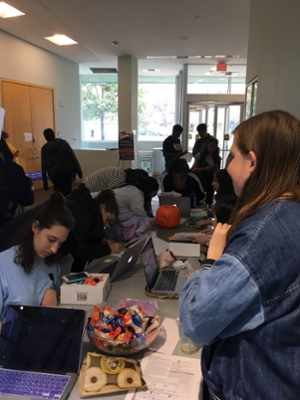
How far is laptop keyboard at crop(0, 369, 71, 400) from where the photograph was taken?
35.4 inches

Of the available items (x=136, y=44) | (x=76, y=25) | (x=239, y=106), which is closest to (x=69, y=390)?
(x=76, y=25)

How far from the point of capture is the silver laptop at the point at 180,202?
3.00 metres

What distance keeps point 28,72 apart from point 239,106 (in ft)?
16.7

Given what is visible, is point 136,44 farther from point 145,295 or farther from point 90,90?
point 145,295

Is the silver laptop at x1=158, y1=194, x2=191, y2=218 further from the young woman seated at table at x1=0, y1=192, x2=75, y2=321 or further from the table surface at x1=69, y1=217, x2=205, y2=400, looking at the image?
the young woman seated at table at x1=0, y1=192, x2=75, y2=321

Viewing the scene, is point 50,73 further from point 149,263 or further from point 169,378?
point 169,378

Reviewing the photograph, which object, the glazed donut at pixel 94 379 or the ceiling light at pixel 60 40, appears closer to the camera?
the glazed donut at pixel 94 379

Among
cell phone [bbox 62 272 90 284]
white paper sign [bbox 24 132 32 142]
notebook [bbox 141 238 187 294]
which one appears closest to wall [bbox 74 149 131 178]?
white paper sign [bbox 24 132 32 142]

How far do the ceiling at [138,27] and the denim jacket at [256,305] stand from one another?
4446 mm

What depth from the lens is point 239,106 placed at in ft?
28.2

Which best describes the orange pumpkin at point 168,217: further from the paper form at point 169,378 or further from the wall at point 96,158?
the wall at point 96,158

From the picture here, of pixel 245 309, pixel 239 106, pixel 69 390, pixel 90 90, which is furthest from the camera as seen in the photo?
pixel 90 90

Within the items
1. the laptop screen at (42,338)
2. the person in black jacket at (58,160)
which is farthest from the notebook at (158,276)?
the person in black jacket at (58,160)

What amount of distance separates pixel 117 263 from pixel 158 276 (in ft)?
0.73
